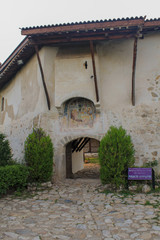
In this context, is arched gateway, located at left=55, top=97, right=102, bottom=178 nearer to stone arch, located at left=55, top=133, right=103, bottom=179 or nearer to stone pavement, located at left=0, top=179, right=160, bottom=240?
stone arch, located at left=55, top=133, right=103, bottom=179

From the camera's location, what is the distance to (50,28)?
272 inches

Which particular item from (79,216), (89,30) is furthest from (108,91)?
(79,216)

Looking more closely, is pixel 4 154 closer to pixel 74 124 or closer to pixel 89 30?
pixel 74 124

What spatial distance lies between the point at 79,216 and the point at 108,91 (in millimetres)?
4995

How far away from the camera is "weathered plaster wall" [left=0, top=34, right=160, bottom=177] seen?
7.70 metres

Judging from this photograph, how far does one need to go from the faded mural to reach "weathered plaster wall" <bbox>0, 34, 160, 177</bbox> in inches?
6.6

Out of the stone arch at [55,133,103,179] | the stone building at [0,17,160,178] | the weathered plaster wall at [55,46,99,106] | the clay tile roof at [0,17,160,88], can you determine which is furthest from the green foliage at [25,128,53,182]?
the clay tile roof at [0,17,160,88]

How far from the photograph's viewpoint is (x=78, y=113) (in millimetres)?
8305

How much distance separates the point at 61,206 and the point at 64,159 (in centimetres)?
295

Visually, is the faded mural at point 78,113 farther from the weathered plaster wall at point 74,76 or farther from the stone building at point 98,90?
the weathered plaster wall at point 74,76

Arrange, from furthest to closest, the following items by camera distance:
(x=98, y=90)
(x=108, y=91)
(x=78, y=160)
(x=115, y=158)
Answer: (x=78, y=160) < (x=108, y=91) < (x=98, y=90) < (x=115, y=158)

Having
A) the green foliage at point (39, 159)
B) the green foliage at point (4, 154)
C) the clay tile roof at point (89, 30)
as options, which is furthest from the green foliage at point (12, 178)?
the clay tile roof at point (89, 30)

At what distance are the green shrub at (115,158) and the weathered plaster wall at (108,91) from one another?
1.09 m

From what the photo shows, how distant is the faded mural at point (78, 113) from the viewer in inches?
320
